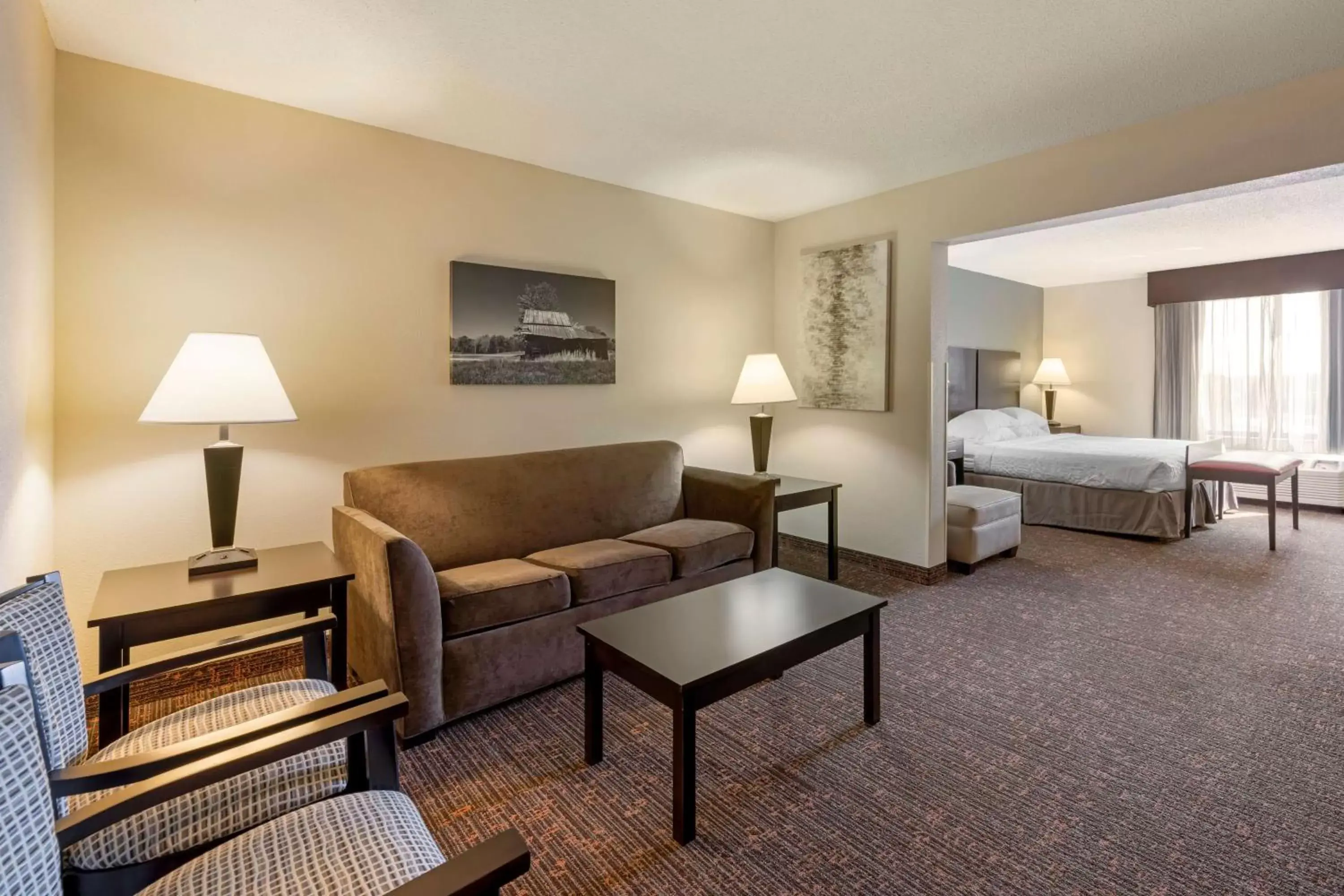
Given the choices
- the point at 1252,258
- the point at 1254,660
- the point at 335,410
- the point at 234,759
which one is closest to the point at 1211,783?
the point at 1254,660

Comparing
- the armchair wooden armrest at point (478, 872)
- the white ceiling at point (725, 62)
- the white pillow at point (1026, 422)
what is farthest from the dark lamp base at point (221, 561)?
the white pillow at point (1026, 422)

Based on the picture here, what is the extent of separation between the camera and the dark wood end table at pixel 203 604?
1713mm

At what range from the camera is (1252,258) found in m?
6.15

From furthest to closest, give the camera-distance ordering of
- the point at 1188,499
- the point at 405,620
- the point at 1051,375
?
the point at 1051,375 → the point at 1188,499 → the point at 405,620

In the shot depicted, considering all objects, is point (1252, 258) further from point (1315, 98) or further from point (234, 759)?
point (234, 759)

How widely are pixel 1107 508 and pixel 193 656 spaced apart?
590 centimetres

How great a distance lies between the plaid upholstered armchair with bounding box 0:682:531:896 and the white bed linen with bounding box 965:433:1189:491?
5.60 m

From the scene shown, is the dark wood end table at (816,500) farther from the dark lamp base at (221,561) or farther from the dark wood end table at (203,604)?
the dark lamp base at (221,561)

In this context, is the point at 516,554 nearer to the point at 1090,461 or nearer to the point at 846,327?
the point at 846,327

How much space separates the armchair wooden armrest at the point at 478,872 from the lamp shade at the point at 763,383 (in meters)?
3.20

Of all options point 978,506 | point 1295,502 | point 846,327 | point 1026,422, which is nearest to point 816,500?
point 978,506

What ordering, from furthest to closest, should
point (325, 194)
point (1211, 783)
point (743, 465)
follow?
point (743, 465) < point (325, 194) < point (1211, 783)

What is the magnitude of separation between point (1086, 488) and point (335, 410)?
5504 mm

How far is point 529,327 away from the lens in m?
3.43
